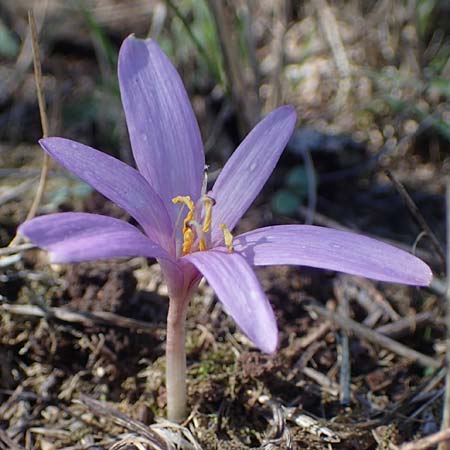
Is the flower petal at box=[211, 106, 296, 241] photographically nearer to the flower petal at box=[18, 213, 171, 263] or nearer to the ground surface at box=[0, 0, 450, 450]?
the flower petal at box=[18, 213, 171, 263]

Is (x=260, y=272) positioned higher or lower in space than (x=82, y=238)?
higher

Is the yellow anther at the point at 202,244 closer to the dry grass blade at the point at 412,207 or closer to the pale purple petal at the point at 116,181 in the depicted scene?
the pale purple petal at the point at 116,181

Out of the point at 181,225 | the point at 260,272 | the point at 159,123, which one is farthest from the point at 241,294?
the point at 260,272

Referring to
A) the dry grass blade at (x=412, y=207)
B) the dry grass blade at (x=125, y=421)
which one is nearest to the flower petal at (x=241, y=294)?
the dry grass blade at (x=125, y=421)

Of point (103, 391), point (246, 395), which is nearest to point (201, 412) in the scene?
point (246, 395)

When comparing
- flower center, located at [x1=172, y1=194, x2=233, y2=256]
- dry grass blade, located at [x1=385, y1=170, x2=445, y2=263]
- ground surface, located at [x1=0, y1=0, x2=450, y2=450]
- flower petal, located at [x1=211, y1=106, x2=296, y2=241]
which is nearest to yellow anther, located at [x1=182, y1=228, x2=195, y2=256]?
flower center, located at [x1=172, y1=194, x2=233, y2=256]

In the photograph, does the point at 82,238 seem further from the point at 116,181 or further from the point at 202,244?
the point at 202,244
